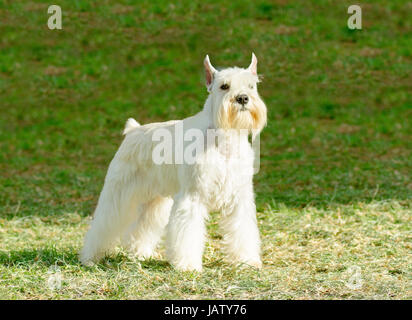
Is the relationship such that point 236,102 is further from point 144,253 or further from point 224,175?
point 144,253

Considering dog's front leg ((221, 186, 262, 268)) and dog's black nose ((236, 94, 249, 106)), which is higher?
dog's black nose ((236, 94, 249, 106))

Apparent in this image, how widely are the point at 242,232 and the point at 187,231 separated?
59cm

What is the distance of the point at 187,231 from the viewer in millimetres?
5570

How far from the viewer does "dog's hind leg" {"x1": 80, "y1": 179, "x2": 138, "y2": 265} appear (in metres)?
6.20

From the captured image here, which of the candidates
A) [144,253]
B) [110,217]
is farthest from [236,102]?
[144,253]

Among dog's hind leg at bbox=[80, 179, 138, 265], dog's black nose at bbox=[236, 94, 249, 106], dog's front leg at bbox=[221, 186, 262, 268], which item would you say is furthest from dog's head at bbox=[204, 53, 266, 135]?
dog's hind leg at bbox=[80, 179, 138, 265]

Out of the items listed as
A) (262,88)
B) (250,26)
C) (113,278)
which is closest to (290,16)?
(250,26)

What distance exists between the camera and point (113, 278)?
17.9 feet

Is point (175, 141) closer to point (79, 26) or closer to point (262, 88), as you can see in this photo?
point (262, 88)

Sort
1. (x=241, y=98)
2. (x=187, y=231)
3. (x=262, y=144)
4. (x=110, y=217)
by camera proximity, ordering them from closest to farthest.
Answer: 1. (x=241, y=98)
2. (x=187, y=231)
3. (x=110, y=217)
4. (x=262, y=144)

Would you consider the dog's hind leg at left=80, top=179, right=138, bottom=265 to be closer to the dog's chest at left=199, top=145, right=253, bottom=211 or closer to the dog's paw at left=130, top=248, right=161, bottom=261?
the dog's paw at left=130, top=248, right=161, bottom=261

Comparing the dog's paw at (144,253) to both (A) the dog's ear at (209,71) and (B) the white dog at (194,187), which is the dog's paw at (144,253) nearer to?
(B) the white dog at (194,187)

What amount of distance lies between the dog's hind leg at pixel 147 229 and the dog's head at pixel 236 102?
4.88 ft

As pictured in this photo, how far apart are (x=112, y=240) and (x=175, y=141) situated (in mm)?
1250
